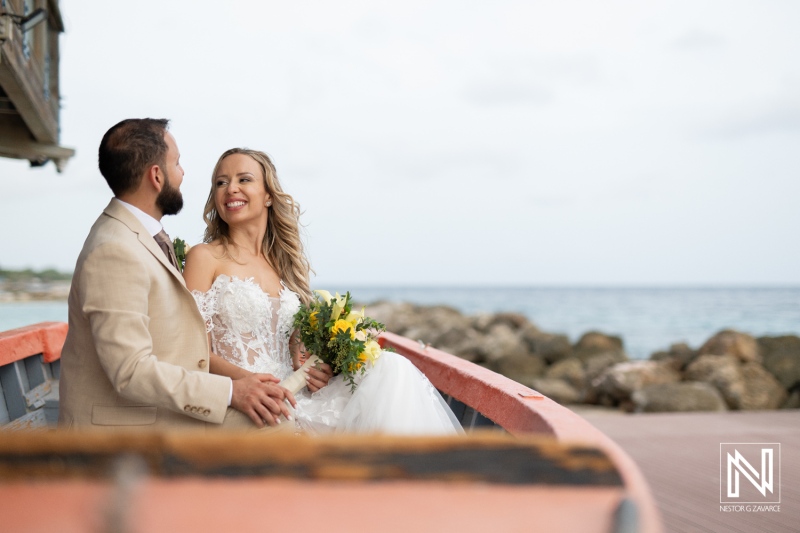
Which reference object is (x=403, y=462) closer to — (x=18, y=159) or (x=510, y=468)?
(x=510, y=468)

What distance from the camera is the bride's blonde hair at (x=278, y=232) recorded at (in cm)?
348

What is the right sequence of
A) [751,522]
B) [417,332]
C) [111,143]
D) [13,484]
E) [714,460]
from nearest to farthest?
[13,484], [111,143], [751,522], [714,460], [417,332]

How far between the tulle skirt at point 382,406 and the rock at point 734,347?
1098cm

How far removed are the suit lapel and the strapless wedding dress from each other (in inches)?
23.6

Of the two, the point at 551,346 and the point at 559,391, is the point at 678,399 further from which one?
the point at 551,346

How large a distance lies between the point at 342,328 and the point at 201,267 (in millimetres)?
706

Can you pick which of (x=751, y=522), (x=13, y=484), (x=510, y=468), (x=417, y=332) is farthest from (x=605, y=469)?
(x=417, y=332)

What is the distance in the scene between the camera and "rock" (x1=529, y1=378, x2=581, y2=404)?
11859 mm

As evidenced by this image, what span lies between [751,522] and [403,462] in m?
4.45

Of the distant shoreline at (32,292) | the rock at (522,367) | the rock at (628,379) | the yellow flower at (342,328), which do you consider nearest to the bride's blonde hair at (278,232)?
the yellow flower at (342,328)

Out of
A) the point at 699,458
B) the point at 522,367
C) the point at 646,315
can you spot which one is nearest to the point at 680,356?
the point at 522,367

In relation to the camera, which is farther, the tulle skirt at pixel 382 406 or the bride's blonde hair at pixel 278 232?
the bride's blonde hair at pixel 278 232

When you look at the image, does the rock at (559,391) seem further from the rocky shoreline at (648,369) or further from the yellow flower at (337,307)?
the yellow flower at (337,307)

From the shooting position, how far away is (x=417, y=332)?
20156 millimetres
